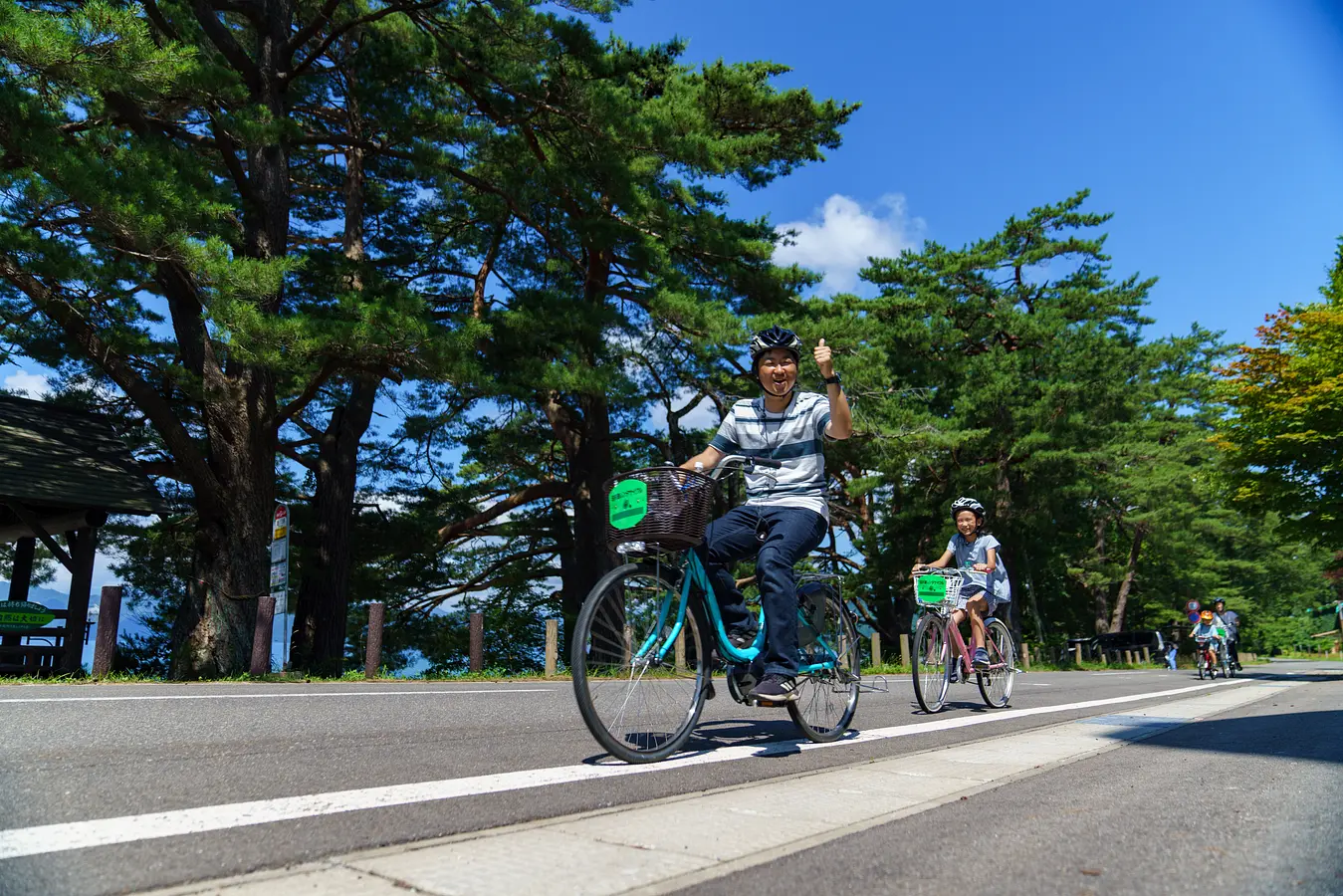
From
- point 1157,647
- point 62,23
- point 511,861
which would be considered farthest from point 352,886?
point 1157,647

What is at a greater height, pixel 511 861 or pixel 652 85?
pixel 652 85

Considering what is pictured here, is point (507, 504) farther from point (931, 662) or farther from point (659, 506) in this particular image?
point (659, 506)

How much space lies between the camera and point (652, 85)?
17.1m

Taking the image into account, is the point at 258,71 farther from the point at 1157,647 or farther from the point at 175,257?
the point at 1157,647

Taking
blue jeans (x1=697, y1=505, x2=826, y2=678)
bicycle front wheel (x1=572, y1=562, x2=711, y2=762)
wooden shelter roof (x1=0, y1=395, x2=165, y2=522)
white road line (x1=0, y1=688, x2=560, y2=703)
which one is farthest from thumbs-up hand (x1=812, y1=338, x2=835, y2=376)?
wooden shelter roof (x1=0, y1=395, x2=165, y2=522)

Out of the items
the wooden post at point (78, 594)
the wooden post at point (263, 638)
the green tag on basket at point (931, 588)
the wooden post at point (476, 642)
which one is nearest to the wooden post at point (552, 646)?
the wooden post at point (476, 642)

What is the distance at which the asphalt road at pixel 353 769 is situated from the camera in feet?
6.50

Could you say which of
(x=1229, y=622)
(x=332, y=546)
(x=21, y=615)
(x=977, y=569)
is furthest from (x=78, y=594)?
(x=1229, y=622)

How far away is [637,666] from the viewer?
135 inches

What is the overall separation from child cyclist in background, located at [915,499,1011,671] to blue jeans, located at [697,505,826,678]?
9.85ft

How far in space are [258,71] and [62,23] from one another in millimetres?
4534

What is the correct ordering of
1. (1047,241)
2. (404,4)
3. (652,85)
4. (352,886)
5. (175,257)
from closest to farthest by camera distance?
(352,886), (175,257), (404,4), (652,85), (1047,241)

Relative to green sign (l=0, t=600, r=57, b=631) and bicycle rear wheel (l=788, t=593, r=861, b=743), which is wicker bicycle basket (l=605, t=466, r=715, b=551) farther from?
green sign (l=0, t=600, r=57, b=631)

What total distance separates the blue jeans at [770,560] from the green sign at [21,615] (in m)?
13.5
